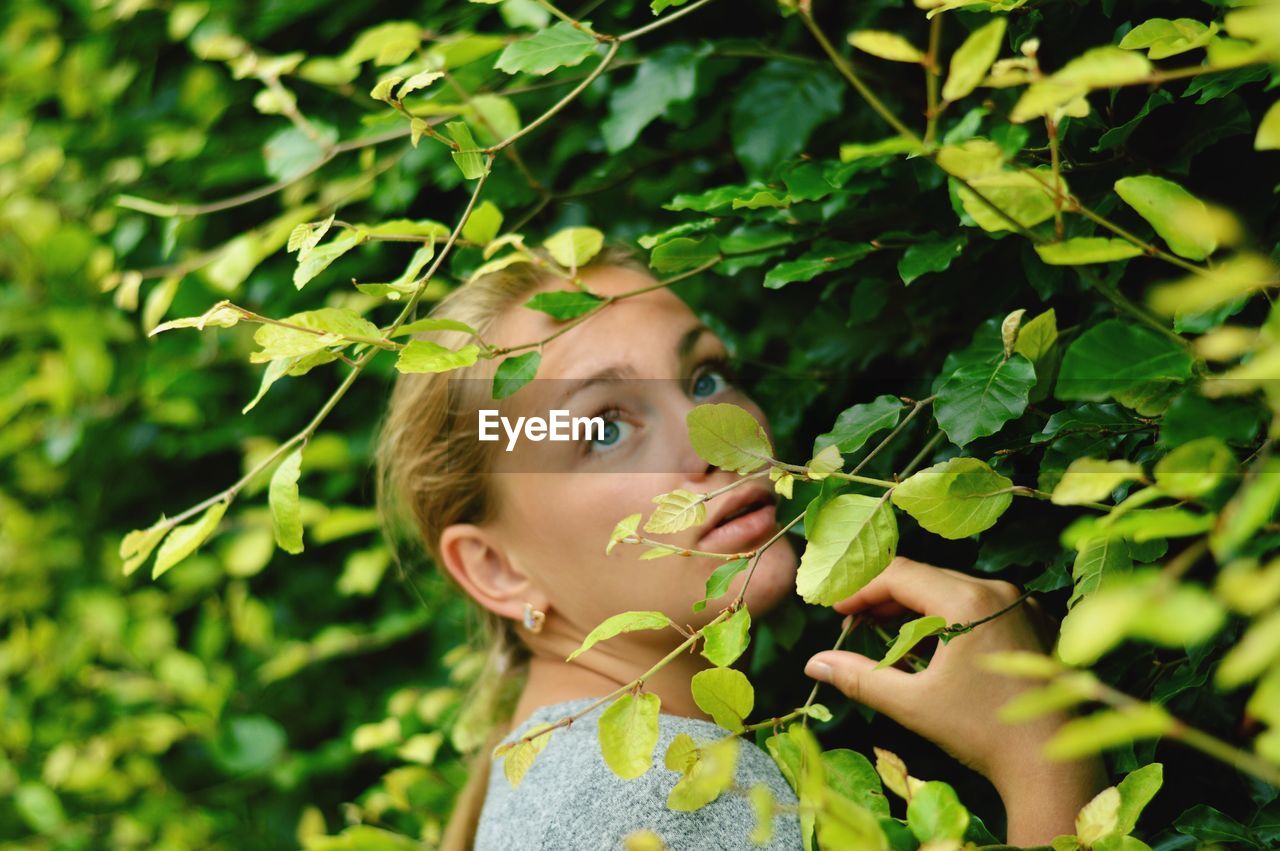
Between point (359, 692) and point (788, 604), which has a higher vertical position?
point (788, 604)

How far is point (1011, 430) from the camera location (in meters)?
0.88

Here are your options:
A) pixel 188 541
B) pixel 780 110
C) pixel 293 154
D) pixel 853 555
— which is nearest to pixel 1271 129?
pixel 853 555

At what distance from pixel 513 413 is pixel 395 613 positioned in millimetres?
827

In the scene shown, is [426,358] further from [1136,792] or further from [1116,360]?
[1136,792]

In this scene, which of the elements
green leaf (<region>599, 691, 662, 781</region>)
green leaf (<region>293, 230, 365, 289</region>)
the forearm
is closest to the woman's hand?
the forearm

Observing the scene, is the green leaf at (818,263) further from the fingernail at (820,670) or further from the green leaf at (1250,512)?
the green leaf at (1250,512)

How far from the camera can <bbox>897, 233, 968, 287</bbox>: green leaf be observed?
961 millimetres

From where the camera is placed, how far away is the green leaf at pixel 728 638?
77 centimetres

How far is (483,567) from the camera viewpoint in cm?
129

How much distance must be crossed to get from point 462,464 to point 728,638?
614 mm

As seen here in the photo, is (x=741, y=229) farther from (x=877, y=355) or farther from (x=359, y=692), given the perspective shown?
(x=359, y=692)

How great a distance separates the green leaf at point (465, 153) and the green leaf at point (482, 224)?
18 centimetres

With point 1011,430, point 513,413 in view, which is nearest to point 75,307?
point 513,413

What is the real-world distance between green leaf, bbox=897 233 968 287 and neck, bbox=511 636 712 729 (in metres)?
0.51
